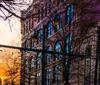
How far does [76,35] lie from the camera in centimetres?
3350

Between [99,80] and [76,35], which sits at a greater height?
[76,35]

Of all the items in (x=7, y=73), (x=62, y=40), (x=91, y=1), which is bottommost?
(x=7, y=73)

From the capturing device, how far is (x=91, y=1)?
31828 mm

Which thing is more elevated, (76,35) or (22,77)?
(76,35)

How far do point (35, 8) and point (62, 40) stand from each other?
1320 cm

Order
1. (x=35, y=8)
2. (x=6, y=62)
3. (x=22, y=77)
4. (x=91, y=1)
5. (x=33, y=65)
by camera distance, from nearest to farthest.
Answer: (x=35, y=8) < (x=91, y=1) < (x=22, y=77) < (x=6, y=62) < (x=33, y=65)

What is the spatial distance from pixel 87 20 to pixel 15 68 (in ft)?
94.7

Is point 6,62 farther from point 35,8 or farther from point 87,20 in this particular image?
point 35,8

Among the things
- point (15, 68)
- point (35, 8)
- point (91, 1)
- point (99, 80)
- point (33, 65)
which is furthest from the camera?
point (33, 65)

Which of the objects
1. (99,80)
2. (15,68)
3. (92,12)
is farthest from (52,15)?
(15,68)

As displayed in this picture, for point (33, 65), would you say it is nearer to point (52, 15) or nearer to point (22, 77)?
point (22, 77)

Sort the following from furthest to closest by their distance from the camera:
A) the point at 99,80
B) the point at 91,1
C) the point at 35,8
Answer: the point at 99,80 < the point at 91,1 < the point at 35,8

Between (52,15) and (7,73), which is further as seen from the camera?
(7,73)

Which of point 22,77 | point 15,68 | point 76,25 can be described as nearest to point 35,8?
point 76,25
